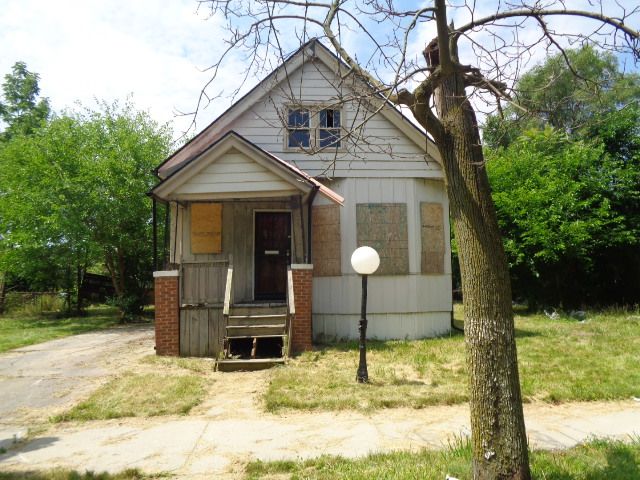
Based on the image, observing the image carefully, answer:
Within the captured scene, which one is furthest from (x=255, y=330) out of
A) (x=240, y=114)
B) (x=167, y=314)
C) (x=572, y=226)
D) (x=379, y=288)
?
(x=572, y=226)

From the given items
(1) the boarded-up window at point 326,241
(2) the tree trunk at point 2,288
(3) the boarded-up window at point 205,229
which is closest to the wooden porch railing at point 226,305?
(3) the boarded-up window at point 205,229

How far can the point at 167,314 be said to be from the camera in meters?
9.05

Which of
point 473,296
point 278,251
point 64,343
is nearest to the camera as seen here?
point 473,296

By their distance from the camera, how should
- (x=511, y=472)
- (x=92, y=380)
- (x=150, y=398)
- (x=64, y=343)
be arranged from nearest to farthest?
(x=511, y=472) < (x=150, y=398) < (x=92, y=380) < (x=64, y=343)

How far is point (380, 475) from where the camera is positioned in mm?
3648

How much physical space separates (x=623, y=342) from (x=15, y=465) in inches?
407

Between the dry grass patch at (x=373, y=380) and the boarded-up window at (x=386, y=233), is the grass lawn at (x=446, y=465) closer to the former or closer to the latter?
the dry grass patch at (x=373, y=380)

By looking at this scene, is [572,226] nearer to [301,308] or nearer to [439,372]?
[439,372]

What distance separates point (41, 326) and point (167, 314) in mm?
10168

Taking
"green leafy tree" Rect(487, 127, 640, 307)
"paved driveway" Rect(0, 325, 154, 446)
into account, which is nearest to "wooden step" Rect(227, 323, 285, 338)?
"paved driveway" Rect(0, 325, 154, 446)

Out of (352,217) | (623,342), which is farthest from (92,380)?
(623,342)

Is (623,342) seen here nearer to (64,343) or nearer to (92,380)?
(92,380)

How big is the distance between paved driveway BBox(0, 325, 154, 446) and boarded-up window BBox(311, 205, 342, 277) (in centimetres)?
421

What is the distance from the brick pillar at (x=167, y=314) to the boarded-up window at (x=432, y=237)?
572 cm
